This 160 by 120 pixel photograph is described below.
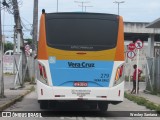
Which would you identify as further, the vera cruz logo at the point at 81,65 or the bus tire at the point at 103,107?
the bus tire at the point at 103,107

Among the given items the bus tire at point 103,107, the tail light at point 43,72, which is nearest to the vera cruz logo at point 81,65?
the tail light at point 43,72

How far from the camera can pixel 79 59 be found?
1616 centimetres

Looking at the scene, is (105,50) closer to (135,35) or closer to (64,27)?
(64,27)

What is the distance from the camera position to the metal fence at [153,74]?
31062 millimetres

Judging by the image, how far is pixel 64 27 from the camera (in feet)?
53.3

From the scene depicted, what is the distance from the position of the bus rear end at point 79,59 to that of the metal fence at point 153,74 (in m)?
15.0

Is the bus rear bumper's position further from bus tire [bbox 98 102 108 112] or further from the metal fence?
the metal fence

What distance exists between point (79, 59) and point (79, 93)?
1109mm

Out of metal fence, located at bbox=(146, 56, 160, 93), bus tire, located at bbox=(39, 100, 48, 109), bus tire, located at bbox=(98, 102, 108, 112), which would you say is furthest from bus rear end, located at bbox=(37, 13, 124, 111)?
metal fence, located at bbox=(146, 56, 160, 93)

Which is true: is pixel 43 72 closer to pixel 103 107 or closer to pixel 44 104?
pixel 44 104

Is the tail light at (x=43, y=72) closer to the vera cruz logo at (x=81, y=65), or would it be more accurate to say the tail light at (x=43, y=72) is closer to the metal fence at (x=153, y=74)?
the vera cruz logo at (x=81, y=65)

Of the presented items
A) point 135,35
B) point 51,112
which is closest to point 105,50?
point 51,112

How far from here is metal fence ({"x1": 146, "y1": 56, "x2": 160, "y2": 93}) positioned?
3106cm

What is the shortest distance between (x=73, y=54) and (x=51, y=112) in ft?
9.40
